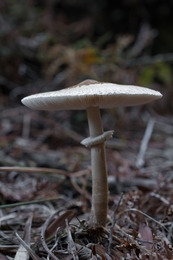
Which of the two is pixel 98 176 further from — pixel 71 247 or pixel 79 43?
pixel 79 43

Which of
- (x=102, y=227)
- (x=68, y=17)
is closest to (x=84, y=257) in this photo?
(x=102, y=227)

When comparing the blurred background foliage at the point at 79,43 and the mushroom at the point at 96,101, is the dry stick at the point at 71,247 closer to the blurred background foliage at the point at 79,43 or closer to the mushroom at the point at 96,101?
the mushroom at the point at 96,101

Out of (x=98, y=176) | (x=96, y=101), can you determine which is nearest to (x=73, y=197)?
(x=98, y=176)

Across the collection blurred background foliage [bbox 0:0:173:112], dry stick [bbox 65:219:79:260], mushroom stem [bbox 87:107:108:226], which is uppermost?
blurred background foliage [bbox 0:0:173:112]

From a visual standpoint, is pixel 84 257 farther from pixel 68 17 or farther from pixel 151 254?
pixel 68 17

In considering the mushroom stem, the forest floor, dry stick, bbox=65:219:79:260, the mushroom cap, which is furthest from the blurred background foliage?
dry stick, bbox=65:219:79:260

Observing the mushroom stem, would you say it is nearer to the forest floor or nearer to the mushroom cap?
the forest floor

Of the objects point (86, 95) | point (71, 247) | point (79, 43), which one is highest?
point (79, 43)
